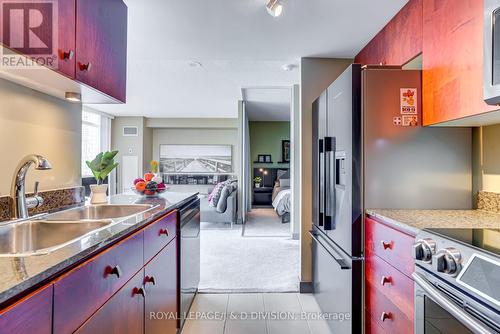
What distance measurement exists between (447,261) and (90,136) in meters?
7.40

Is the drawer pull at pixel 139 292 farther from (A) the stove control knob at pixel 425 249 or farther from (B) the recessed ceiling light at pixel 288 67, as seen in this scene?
(B) the recessed ceiling light at pixel 288 67

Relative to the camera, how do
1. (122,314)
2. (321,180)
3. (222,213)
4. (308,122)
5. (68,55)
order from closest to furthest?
(122,314) → (68,55) → (321,180) → (308,122) → (222,213)

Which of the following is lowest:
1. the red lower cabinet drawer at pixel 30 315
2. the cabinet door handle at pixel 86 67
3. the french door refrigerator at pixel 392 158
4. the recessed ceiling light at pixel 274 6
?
the red lower cabinet drawer at pixel 30 315

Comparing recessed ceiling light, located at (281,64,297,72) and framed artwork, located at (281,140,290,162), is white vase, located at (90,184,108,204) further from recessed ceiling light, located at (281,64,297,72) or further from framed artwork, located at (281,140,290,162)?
framed artwork, located at (281,140,290,162)

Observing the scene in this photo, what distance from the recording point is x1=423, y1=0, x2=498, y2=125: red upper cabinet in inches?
49.0

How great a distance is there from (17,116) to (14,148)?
0.18m

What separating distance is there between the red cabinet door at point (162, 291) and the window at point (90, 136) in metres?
5.29

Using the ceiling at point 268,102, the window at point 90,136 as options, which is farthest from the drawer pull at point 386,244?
the window at point 90,136

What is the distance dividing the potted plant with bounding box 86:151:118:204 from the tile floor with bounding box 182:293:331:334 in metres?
1.15

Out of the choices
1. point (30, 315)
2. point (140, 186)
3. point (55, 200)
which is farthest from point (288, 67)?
point (30, 315)

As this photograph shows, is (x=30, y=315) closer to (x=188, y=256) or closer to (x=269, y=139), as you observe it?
(x=188, y=256)

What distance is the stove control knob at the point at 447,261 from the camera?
2.94 ft

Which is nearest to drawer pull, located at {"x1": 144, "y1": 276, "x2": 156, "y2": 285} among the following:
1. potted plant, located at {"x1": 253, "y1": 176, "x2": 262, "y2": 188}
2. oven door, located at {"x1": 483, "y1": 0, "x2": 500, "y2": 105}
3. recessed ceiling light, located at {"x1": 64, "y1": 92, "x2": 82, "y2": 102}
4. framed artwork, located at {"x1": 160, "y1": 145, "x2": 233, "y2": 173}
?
recessed ceiling light, located at {"x1": 64, "y1": 92, "x2": 82, "y2": 102}

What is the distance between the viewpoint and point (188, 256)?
227cm
